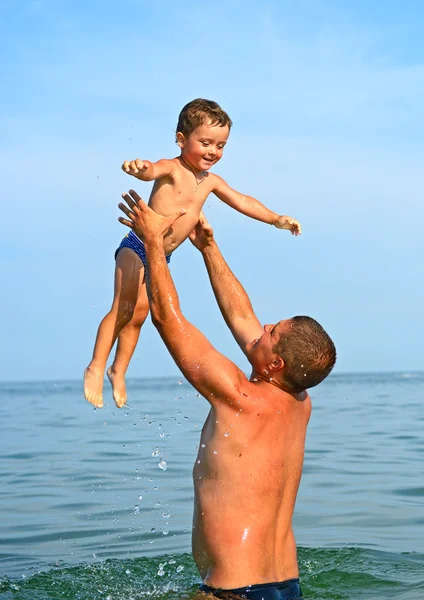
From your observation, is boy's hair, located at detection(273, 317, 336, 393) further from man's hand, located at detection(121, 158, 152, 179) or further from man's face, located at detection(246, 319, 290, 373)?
man's hand, located at detection(121, 158, 152, 179)

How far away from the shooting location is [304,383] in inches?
218

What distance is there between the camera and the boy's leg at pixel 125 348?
6.96m

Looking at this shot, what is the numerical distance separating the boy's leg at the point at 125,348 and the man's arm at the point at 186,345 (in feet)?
4.70

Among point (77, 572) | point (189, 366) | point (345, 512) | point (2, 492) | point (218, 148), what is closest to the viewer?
point (189, 366)

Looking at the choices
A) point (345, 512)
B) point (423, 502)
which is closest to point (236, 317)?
point (345, 512)

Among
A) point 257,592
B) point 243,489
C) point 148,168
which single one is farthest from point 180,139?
point 257,592

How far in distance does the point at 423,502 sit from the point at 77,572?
A: 3.95m

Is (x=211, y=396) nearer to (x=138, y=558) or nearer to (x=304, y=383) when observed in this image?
(x=304, y=383)

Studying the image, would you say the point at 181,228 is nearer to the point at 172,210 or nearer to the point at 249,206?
Result: the point at 172,210

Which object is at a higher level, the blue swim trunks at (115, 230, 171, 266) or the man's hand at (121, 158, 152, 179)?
the man's hand at (121, 158, 152, 179)

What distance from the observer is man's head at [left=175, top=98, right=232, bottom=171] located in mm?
6406

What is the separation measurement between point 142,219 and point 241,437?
1.38 meters

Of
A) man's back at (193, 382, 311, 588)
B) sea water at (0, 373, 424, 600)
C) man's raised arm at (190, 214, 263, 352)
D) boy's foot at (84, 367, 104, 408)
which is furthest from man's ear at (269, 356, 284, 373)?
sea water at (0, 373, 424, 600)

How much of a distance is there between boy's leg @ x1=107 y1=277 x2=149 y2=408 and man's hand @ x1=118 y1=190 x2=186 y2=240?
1.29 m
